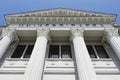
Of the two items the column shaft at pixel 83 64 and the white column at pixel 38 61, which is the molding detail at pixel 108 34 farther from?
the white column at pixel 38 61

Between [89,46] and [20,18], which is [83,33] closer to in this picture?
[89,46]

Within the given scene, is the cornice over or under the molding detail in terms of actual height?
over

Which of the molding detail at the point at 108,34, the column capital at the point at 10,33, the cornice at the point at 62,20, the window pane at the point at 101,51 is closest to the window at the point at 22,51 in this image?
the column capital at the point at 10,33

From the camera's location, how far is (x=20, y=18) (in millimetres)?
17875

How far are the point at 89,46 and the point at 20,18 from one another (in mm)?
7611

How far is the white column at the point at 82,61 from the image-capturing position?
1028cm

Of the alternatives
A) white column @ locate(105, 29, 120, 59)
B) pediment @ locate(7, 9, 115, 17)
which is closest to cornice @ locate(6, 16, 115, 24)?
pediment @ locate(7, 9, 115, 17)

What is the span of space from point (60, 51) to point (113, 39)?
15.5 ft

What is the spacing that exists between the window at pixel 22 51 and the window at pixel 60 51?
2013mm

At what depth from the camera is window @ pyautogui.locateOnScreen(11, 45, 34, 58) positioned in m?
15.2

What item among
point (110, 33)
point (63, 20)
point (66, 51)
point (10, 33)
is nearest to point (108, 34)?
point (110, 33)

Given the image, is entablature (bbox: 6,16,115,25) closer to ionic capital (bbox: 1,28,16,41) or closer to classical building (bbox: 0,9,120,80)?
classical building (bbox: 0,9,120,80)

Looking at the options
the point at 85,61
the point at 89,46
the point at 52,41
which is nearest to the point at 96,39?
the point at 89,46

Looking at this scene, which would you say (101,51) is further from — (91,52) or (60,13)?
(60,13)
